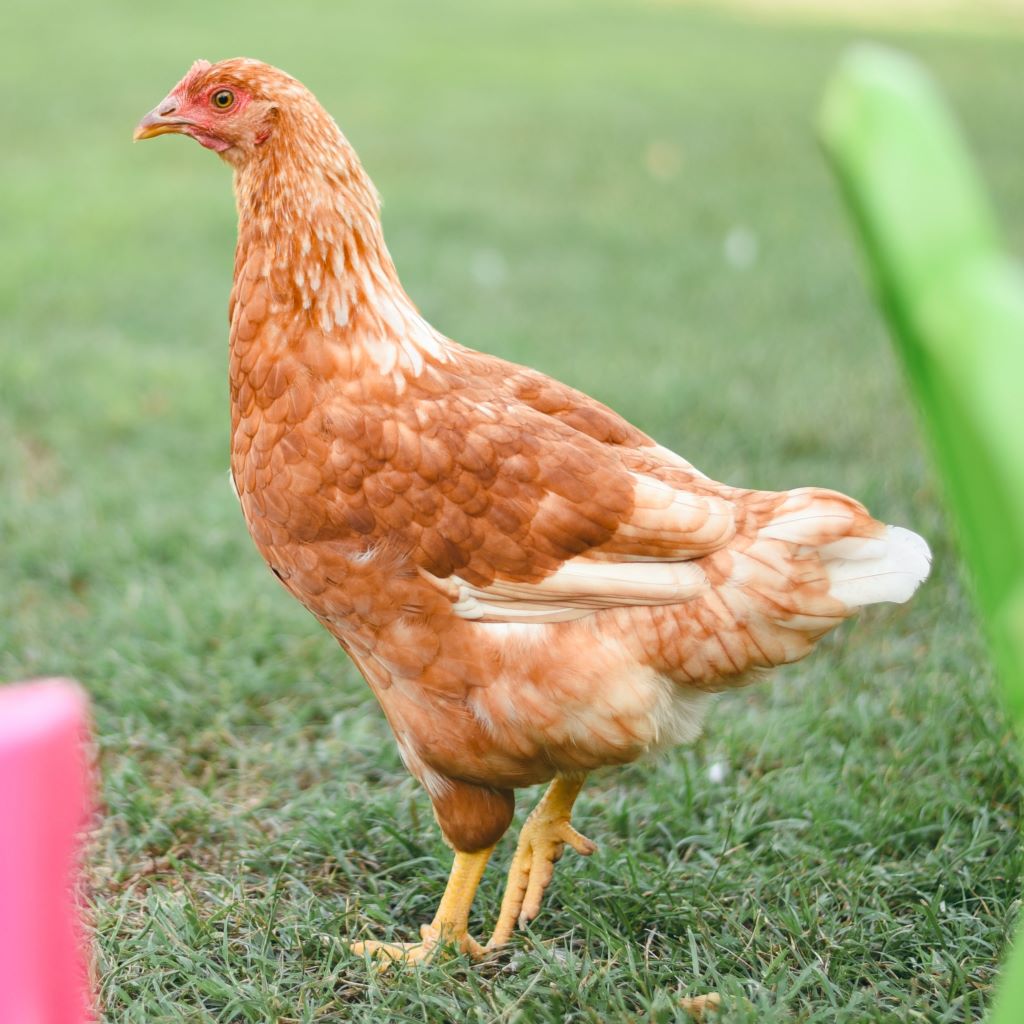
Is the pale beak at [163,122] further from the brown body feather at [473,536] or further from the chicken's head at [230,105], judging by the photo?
the brown body feather at [473,536]

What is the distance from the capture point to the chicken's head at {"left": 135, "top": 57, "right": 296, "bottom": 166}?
2.14 m

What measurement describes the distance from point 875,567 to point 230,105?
1.37 metres

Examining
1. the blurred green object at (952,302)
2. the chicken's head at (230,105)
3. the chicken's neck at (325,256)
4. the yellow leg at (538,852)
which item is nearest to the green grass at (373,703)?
the yellow leg at (538,852)

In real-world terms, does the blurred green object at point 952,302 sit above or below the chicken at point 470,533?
above

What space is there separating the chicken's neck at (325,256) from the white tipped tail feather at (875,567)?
77 cm

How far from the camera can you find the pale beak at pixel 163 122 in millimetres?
2234

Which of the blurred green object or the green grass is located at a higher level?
the blurred green object

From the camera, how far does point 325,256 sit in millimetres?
2109

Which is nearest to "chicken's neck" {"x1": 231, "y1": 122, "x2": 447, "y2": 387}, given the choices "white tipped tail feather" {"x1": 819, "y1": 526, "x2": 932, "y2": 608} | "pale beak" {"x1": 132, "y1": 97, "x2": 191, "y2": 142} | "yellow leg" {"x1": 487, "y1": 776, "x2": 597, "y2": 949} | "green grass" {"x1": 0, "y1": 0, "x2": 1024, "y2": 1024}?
"pale beak" {"x1": 132, "y1": 97, "x2": 191, "y2": 142}

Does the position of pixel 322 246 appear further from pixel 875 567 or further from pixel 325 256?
pixel 875 567

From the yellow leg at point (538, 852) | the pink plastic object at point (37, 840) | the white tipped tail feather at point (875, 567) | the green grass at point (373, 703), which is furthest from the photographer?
the yellow leg at point (538, 852)

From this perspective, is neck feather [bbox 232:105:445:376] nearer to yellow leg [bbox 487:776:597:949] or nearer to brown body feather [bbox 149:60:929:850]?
brown body feather [bbox 149:60:929:850]

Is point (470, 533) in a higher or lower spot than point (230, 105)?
lower

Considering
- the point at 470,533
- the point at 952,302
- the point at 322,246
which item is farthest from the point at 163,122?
the point at 952,302
